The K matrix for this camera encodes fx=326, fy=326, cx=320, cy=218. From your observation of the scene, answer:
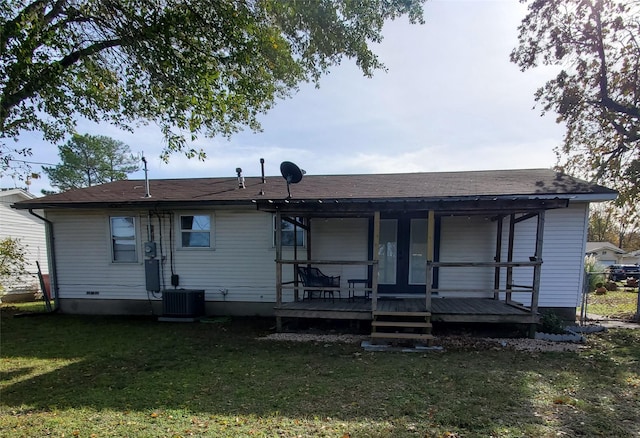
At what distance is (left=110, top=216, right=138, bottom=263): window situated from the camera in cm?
869

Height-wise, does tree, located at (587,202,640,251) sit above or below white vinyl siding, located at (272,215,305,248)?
below

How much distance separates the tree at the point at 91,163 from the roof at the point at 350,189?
80.2 ft

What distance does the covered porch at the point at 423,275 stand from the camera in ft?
19.5

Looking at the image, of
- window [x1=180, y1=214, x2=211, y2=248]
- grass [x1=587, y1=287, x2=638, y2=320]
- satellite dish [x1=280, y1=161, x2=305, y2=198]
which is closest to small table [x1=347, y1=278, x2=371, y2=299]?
satellite dish [x1=280, y1=161, x2=305, y2=198]

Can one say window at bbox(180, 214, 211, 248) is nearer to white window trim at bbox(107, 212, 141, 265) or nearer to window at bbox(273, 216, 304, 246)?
white window trim at bbox(107, 212, 141, 265)

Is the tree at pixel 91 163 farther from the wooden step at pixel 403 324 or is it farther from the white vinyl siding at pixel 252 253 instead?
the wooden step at pixel 403 324

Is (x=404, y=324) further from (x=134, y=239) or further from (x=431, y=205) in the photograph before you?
(x=134, y=239)

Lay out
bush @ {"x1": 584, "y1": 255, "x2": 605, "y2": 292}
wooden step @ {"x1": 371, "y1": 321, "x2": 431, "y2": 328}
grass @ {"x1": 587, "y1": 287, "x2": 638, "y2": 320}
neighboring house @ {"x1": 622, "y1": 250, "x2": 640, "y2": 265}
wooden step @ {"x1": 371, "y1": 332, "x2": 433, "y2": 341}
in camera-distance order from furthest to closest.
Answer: neighboring house @ {"x1": 622, "y1": 250, "x2": 640, "y2": 265} < bush @ {"x1": 584, "y1": 255, "x2": 605, "y2": 292} < grass @ {"x1": 587, "y1": 287, "x2": 638, "y2": 320} < wooden step @ {"x1": 371, "y1": 321, "x2": 431, "y2": 328} < wooden step @ {"x1": 371, "y1": 332, "x2": 433, "y2": 341}

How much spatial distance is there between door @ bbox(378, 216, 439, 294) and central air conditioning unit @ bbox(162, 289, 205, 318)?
459cm

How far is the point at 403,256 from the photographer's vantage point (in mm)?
8102

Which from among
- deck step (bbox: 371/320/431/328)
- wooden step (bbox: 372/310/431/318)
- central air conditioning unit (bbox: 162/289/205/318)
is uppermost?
wooden step (bbox: 372/310/431/318)

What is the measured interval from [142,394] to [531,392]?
460 cm

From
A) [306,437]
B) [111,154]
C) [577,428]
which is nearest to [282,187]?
[306,437]

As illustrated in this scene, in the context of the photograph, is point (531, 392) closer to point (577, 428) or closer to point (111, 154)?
point (577, 428)
